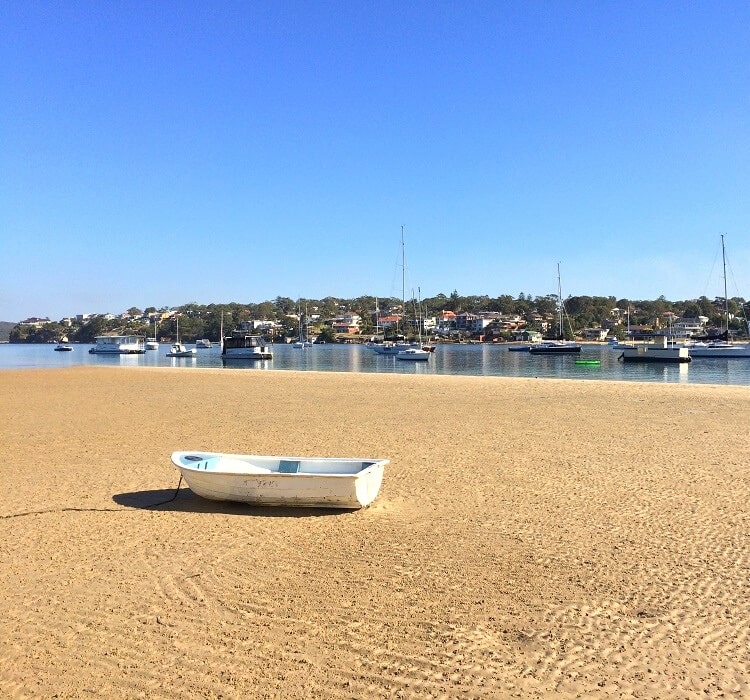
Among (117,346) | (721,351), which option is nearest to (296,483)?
(721,351)

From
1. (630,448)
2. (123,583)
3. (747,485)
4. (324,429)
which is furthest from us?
(324,429)

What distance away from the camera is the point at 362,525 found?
28.8ft

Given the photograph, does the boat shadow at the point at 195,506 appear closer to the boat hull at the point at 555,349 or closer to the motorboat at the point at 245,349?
the motorboat at the point at 245,349

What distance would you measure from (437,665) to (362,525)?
150 inches

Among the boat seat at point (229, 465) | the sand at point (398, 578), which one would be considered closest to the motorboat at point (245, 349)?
the sand at point (398, 578)

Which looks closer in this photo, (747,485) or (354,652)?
(354,652)

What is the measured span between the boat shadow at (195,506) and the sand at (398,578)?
0.06 meters

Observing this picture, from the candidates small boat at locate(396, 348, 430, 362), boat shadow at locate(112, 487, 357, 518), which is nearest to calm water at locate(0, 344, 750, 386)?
small boat at locate(396, 348, 430, 362)

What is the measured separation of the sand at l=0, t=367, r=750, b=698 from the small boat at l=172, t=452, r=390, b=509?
0.80 ft

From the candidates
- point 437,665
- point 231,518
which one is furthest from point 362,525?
point 437,665

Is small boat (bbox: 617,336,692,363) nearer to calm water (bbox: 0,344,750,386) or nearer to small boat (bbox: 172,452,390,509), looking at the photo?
calm water (bbox: 0,344,750,386)

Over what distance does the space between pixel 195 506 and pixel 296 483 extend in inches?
69.0

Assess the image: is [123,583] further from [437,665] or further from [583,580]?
[583,580]

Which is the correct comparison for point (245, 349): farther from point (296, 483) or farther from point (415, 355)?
point (296, 483)
